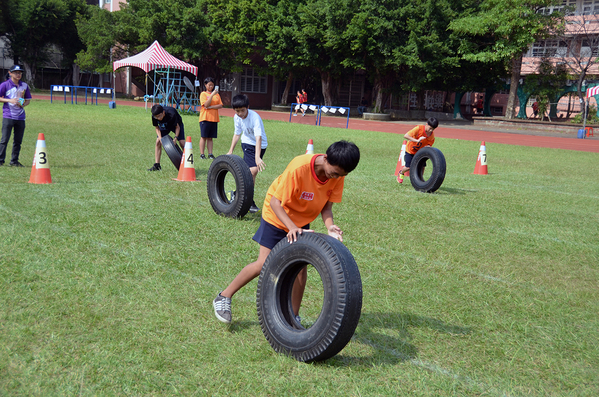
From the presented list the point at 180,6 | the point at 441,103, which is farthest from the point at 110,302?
the point at 441,103

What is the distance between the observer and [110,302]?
424 cm

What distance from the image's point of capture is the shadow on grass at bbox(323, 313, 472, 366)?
3.61m

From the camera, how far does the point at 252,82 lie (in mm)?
47375

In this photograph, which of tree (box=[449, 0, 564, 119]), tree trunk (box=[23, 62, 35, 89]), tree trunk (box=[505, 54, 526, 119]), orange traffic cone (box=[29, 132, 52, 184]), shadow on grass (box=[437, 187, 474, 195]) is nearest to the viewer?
orange traffic cone (box=[29, 132, 52, 184])

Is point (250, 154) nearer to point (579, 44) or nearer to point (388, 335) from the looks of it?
point (388, 335)

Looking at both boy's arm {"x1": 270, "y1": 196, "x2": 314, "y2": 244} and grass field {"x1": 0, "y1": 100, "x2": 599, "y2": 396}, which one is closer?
grass field {"x1": 0, "y1": 100, "x2": 599, "y2": 396}

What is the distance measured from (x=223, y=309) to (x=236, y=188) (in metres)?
3.24

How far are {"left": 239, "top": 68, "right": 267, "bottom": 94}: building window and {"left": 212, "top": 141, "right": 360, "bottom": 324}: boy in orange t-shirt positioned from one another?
44.2 m

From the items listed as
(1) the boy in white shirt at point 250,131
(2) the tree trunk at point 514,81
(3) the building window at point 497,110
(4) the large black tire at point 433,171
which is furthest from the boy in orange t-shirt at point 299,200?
(3) the building window at point 497,110

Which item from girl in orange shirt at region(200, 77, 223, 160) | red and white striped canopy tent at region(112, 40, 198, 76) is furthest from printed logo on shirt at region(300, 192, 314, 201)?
red and white striped canopy tent at region(112, 40, 198, 76)

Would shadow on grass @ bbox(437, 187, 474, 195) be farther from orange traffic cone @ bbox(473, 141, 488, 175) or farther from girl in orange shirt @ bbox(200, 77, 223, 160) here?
girl in orange shirt @ bbox(200, 77, 223, 160)

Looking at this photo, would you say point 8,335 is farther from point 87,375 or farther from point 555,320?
point 555,320

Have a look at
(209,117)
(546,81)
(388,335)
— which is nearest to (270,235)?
(388,335)

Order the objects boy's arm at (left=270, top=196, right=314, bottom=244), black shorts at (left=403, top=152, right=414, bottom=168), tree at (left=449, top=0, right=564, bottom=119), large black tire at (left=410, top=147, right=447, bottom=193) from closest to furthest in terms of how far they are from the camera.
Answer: boy's arm at (left=270, top=196, right=314, bottom=244)
large black tire at (left=410, top=147, right=447, bottom=193)
black shorts at (left=403, top=152, right=414, bottom=168)
tree at (left=449, top=0, right=564, bottom=119)
